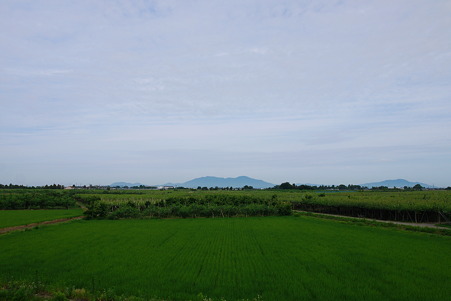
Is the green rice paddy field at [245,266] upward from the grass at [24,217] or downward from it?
upward

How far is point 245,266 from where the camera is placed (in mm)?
11617

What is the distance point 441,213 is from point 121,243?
29.7m

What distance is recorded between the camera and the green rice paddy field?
880 centimetres

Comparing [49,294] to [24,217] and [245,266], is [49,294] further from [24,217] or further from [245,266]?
[24,217]

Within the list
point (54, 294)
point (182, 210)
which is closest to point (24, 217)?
point (182, 210)

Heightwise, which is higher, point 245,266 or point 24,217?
point 245,266

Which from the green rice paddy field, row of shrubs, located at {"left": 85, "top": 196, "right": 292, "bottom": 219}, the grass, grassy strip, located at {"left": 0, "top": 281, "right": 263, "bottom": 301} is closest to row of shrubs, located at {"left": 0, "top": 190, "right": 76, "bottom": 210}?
the grass

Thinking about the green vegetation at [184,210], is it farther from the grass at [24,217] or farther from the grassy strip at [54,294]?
the grassy strip at [54,294]

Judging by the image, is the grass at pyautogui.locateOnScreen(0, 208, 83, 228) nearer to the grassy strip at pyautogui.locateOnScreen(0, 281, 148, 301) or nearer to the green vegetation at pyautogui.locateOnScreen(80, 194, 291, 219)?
the green vegetation at pyautogui.locateOnScreen(80, 194, 291, 219)

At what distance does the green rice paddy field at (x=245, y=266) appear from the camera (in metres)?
8.80

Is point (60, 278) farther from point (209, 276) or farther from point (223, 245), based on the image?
point (223, 245)

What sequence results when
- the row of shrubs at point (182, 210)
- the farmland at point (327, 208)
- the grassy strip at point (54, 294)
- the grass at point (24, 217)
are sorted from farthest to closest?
the row of shrubs at point (182, 210) → the farmland at point (327, 208) → the grass at point (24, 217) → the grassy strip at point (54, 294)

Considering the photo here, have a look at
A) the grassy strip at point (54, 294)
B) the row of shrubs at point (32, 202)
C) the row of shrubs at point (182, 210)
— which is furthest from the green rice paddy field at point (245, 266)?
the row of shrubs at point (32, 202)

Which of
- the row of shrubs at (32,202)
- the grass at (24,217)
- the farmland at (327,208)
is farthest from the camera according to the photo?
the row of shrubs at (32,202)
